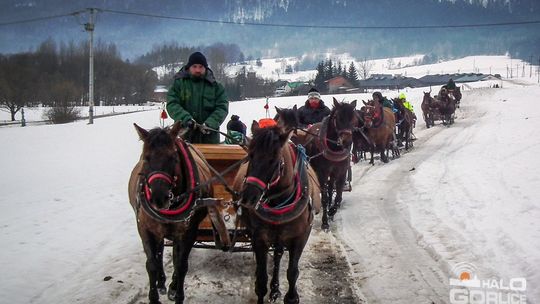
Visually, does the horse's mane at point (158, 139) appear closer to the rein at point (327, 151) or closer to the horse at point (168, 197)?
the horse at point (168, 197)

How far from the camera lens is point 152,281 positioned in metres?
4.50

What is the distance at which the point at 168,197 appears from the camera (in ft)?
12.2

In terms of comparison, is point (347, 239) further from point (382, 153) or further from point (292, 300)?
point (382, 153)

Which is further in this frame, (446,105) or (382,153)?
(446,105)

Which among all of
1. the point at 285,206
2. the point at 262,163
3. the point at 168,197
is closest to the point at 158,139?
the point at 168,197

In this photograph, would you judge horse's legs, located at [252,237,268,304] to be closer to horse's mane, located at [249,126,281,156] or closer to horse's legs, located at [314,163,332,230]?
horse's mane, located at [249,126,281,156]

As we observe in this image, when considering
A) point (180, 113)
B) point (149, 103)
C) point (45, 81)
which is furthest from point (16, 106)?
point (180, 113)

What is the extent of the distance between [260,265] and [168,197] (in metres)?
1.40

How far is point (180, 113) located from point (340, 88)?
70027 mm

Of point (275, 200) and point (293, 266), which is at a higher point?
point (275, 200)

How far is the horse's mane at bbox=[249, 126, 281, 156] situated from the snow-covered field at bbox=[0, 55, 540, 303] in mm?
2011

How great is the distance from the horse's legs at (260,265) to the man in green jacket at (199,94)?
191 cm

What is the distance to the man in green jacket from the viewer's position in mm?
5879

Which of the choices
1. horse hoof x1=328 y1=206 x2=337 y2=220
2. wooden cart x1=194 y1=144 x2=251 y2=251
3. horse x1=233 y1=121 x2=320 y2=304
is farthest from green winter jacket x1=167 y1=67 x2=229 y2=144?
horse hoof x1=328 y1=206 x2=337 y2=220
